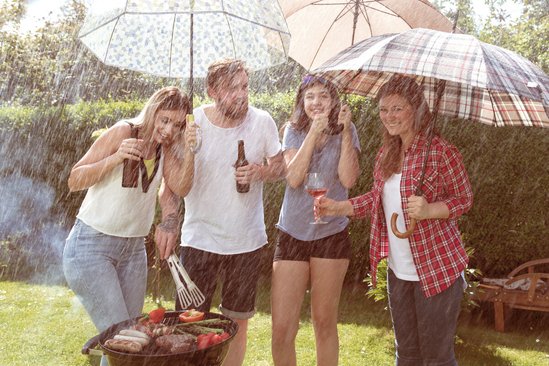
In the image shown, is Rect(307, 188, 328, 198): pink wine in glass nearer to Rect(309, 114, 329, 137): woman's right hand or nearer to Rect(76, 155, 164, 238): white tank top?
Rect(309, 114, 329, 137): woman's right hand

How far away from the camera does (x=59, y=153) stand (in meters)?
9.98

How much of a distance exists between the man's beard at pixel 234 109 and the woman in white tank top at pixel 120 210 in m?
0.27

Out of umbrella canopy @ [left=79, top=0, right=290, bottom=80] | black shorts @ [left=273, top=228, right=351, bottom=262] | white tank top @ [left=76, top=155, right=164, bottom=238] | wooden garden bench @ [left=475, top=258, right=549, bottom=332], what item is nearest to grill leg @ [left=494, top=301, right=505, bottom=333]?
wooden garden bench @ [left=475, top=258, right=549, bottom=332]

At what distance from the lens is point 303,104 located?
4039 mm

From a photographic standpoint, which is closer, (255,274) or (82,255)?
(82,255)

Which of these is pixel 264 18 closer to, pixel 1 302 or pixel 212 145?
pixel 212 145

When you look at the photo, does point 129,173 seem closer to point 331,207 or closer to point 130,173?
point 130,173

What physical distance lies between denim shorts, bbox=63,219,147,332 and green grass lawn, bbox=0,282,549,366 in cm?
243

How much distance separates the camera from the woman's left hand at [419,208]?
3309mm

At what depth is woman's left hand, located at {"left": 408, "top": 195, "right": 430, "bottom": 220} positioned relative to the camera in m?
3.31

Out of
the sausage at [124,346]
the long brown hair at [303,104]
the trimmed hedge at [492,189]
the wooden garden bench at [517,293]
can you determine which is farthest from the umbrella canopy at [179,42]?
the wooden garden bench at [517,293]

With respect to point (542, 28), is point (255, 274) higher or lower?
lower

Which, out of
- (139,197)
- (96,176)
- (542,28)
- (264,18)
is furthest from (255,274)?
(542,28)

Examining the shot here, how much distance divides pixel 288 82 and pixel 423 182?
16868mm
